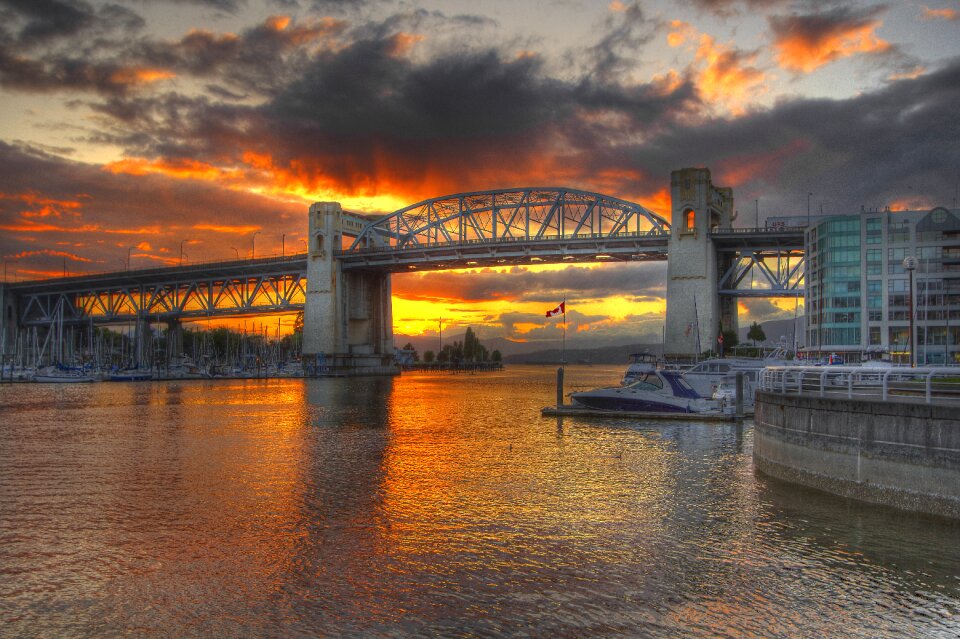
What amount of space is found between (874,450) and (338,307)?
101616 millimetres

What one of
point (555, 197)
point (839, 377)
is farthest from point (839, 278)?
point (839, 377)

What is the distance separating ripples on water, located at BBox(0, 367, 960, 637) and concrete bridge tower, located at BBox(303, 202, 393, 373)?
85.3 m

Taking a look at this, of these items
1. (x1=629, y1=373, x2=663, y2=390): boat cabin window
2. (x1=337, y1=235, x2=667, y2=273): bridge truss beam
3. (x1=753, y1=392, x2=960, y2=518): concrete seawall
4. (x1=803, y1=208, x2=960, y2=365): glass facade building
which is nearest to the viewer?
(x1=753, y1=392, x2=960, y2=518): concrete seawall

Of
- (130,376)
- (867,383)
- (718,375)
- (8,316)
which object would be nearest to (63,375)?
(130,376)

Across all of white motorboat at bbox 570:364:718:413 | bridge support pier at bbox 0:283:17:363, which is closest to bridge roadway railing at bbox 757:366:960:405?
white motorboat at bbox 570:364:718:413

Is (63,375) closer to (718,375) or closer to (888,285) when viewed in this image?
(718,375)

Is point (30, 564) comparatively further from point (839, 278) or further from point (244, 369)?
point (244, 369)

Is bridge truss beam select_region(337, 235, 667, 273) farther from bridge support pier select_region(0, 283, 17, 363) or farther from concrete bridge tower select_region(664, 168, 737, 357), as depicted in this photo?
bridge support pier select_region(0, 283, 17, 363)

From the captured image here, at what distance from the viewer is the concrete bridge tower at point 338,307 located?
4437 inches

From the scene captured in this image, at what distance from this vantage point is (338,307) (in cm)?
11369

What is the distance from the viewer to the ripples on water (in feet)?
35.6

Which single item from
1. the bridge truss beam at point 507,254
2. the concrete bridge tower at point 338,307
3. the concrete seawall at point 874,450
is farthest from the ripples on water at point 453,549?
the concrete bridge tower at point 338,307

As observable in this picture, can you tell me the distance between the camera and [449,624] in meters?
10.6

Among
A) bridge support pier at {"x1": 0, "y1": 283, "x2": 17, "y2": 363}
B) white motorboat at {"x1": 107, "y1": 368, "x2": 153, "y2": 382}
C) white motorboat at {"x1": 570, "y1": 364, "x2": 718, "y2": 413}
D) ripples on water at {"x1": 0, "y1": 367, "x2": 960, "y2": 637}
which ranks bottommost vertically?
white motorboat at {"x1": 107, "y1": 368, "x2": 153, "y2": 382}
